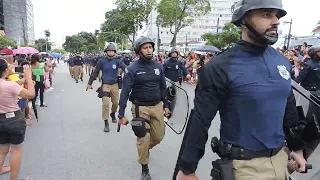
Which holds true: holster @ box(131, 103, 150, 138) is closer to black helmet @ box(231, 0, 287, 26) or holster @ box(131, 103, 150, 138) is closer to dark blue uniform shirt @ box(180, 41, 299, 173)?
dark blue uniform shirt @ box(180, 41, 299, 173)

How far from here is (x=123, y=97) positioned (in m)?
4.39

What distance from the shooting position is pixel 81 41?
8731 centimetres

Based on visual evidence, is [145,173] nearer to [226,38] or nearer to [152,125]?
→ [152,125]

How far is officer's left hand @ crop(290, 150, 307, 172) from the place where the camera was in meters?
2.11

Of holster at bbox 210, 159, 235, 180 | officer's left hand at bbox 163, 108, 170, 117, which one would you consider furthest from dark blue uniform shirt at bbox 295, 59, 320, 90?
holster at bbox 210, 159, 235, 180

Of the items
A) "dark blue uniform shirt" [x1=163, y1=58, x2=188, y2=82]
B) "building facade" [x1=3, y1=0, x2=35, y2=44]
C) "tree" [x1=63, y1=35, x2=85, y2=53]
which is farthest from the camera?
"tree" [x1=63, y1=35, x2=85, y2=53]

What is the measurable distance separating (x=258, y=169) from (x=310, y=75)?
16.2 ft

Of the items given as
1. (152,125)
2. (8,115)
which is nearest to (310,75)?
(152,125)

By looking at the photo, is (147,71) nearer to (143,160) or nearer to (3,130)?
(143,160)

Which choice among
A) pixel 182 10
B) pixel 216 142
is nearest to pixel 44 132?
pixel 216 142

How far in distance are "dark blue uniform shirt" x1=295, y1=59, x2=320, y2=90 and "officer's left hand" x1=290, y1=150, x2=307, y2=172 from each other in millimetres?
4343

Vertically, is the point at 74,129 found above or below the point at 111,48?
below

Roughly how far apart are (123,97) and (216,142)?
8.33 feet

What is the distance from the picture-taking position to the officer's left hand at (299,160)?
211cm
